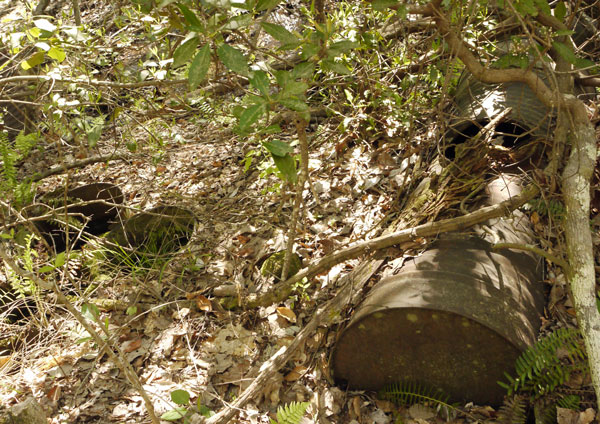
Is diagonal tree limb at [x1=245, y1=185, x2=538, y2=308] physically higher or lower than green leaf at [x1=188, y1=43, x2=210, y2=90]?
lower

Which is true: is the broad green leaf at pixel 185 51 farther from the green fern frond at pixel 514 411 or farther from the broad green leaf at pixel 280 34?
the green fern frond at pixel 514 411

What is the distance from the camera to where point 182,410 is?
7.79 ft

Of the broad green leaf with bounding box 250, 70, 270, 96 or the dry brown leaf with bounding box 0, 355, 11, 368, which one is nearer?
the broad green leaf with bounding box 250, 70, 270, 96

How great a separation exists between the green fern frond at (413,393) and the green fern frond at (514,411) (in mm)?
275

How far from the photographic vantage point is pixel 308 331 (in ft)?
8.96

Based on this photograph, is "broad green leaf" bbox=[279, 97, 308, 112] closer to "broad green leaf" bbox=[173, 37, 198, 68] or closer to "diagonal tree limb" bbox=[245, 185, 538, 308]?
"broad green leaf" bbox=[173, 37, 198, 68]

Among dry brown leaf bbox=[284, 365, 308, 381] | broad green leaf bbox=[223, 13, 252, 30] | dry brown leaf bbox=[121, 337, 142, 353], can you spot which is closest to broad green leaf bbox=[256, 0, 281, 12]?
broad green leaf bbox=[223, 13, 252, 30]

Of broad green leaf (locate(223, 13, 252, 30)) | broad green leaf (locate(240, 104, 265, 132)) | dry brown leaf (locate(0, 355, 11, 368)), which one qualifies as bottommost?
dry brown leaf (locate(0, 355, 11, 368))

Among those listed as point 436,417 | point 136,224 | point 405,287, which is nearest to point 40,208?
point 136,224

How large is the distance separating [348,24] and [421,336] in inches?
103

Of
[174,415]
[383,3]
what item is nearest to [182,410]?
[174,415]

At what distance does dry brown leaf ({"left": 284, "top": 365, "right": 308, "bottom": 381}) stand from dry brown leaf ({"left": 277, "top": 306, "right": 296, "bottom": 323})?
35cm

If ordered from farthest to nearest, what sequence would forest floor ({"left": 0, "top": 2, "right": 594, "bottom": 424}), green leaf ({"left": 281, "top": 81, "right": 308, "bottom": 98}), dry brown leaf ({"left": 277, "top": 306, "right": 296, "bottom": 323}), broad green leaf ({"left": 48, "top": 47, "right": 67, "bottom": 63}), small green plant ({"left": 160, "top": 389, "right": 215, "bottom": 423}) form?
dry brown leaf ({"left": 277, "top": 306, "right": 296, "bottom": 323})
forest floor ({"left": 0, "top": 2, "right": 594, "bottom": 424})
broad green leaf ({"left": 48, "top": 47, "right": 67, "bottom": 63})
small green plant ({"left": 160, "top": 389, "right": 215, "bottom": 423})
green leaf ({"left": 281, "top": 81, "right": 308, "bottom": 98})

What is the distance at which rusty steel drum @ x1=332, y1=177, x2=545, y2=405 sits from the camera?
7.20 feet
